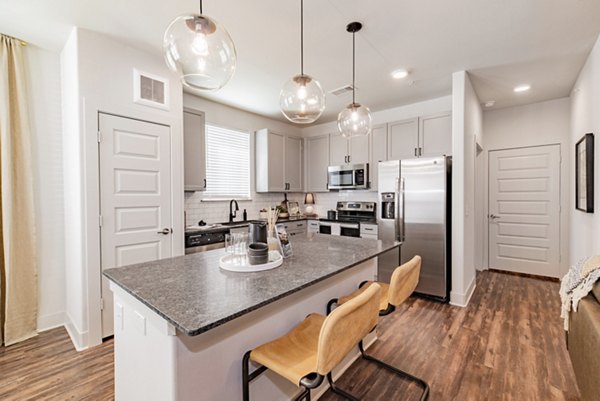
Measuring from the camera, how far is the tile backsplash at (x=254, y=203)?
13.0 ft

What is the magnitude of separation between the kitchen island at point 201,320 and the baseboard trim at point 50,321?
6.26 ft

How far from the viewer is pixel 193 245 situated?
3.27 meters

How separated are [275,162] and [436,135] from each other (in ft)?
8.49

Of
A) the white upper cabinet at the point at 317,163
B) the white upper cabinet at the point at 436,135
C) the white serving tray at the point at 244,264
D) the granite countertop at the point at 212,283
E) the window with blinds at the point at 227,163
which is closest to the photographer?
the granite countertop at the point at 212,283

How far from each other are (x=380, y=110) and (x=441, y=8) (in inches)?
103

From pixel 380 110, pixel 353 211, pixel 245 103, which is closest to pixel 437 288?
pixel 353 211

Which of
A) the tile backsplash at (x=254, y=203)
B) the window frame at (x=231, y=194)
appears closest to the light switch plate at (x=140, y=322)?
the tile backsplash at (x=254, y=203)

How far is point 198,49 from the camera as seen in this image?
1.36 meters

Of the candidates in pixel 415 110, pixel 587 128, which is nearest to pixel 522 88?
pixel 587 128

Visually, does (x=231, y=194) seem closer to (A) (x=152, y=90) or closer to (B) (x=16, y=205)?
(A) (x=152, y=90)

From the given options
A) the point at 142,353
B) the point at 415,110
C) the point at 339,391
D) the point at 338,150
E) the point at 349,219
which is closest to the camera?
the point at 142,353

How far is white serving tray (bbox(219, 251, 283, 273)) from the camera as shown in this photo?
158cm

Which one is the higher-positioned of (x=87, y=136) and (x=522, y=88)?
(x=522, y=88)

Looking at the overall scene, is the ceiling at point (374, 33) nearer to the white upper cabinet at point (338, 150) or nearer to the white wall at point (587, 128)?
the white wall at point (587, 128)
